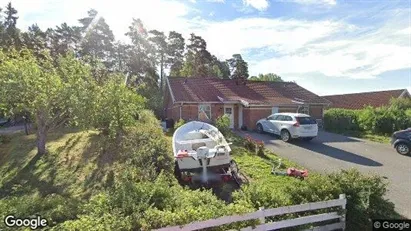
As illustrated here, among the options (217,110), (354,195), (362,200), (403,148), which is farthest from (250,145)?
(217,110)

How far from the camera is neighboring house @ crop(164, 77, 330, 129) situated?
2319 cm

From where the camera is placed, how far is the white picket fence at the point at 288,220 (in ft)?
17.4

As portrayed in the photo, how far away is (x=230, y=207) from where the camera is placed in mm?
5832

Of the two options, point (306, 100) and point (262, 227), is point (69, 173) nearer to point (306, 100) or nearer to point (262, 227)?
point (262, 227)

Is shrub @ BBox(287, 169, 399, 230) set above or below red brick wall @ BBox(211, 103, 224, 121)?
below

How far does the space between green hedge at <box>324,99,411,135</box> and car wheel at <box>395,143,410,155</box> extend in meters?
6.62

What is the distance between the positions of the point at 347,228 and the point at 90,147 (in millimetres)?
13089

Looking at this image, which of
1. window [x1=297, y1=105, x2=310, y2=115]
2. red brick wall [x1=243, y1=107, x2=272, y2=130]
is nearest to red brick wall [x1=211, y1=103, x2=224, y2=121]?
red brick wall [x1=243, y1=107, x2=272, y2=130]

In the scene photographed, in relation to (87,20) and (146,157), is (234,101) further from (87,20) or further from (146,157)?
(87,20)

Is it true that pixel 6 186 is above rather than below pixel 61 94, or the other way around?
below

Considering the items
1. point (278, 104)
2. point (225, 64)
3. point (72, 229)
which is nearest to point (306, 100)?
point (278, 104)

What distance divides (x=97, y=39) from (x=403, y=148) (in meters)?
39.4

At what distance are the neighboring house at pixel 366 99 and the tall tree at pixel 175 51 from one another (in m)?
23.5

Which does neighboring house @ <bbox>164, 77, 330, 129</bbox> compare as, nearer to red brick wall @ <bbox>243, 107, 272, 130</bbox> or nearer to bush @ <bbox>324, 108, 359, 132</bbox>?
red brick wall @ <bbox>243, 107, 272, 130</bbox>
